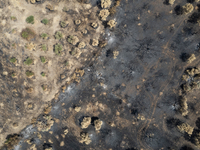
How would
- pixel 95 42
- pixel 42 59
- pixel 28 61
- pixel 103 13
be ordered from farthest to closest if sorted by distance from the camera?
pixel 95 42 → pixel 103 13 → pixel 42 59 → pixel 28 61

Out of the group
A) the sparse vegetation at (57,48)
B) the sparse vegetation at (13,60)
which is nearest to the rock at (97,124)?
the sparse vegetation at (57,48)

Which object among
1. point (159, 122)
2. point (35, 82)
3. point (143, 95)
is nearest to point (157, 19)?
point (143, 95)

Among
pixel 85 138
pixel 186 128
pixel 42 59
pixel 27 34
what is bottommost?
pixel 85 138

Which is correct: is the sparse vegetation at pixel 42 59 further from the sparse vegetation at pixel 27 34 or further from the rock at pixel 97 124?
the rock at pixel 97 124

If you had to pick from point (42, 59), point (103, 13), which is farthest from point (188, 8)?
point (42, 59)

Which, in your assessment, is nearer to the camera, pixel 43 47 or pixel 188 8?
pixel 188 8

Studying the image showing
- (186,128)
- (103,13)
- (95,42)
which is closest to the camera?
(186,128)

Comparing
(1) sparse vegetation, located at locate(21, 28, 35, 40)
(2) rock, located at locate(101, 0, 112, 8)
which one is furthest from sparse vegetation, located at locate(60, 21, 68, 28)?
(2) rock, located at locate(101, 0, 112, 8)

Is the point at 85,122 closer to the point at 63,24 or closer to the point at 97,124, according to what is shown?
the point at 97,124
